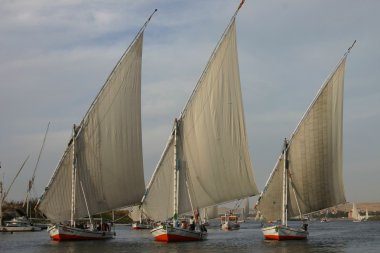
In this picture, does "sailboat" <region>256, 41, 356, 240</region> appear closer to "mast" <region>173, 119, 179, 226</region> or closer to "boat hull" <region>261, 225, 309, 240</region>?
"boat hull" <region>261, 225, 309, 240</region>

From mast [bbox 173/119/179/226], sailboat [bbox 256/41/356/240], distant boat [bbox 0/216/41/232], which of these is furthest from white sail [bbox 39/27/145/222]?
distant boat [bbox 0/216/41/232]

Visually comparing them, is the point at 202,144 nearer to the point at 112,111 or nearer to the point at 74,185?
the point at 112,111

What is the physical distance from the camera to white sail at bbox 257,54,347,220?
6219 cm

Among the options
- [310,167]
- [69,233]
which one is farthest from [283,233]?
[69,233]

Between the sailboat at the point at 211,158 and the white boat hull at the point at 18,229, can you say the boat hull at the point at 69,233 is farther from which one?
the white boat hull at the point at 18,229

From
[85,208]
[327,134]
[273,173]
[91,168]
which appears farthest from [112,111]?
[327,134]

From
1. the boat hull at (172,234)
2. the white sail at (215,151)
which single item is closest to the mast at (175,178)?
the white sail at (215,151)

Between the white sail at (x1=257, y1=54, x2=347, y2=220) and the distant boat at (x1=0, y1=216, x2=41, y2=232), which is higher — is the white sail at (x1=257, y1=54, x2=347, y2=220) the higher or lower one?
the higher one

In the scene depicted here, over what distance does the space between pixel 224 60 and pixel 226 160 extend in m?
9.52

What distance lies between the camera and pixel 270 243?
6225 centimetres

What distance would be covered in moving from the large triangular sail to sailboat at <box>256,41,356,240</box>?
13.4 metres

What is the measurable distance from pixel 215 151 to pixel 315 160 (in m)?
10.3

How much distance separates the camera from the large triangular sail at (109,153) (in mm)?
60156

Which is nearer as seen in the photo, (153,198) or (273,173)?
(153,198)
